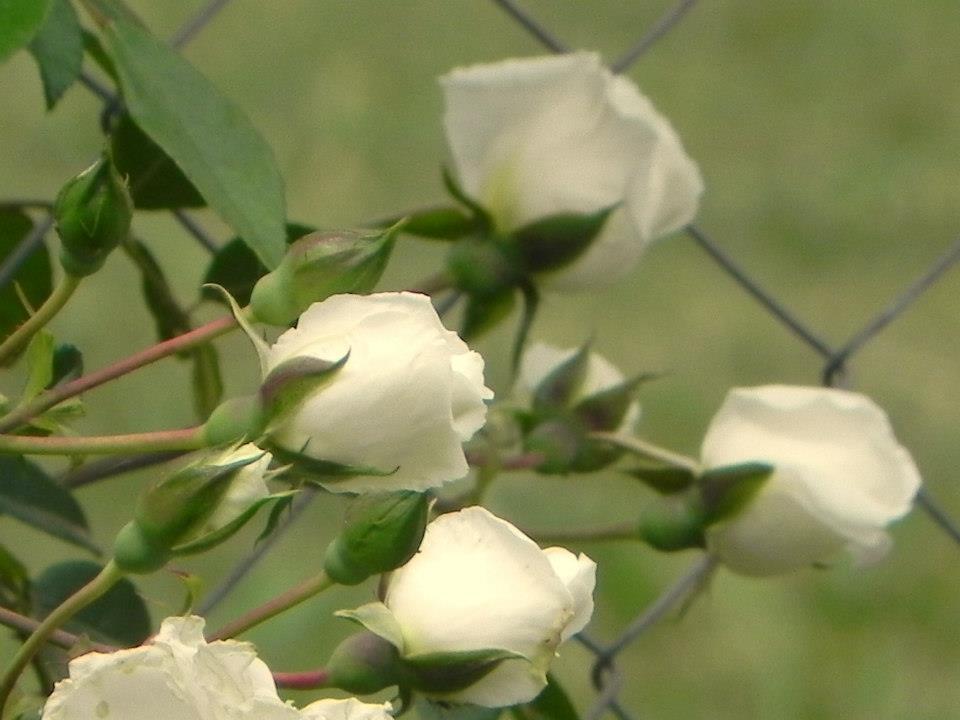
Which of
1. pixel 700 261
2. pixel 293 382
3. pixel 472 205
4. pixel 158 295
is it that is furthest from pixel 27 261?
pixel 700 261

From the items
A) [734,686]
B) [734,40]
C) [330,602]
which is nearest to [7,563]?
[330,602]

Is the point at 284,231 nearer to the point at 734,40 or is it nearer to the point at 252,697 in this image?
the point at 252,697

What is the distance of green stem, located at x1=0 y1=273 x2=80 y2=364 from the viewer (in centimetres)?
42

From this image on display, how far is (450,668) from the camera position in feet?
1.37

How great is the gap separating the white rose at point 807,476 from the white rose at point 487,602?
200 millimetres

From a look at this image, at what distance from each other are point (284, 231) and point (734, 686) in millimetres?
1113

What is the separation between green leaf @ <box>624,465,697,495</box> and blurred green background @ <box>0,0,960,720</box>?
28.1 inches

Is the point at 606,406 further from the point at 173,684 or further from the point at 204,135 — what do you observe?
the point at 173,684

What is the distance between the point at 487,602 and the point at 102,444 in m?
0.09

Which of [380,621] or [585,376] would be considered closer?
[380,621]

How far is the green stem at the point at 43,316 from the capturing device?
419 mm

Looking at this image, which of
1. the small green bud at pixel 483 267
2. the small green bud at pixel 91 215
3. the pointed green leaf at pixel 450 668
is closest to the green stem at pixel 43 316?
the small green bud at pixel 91 215

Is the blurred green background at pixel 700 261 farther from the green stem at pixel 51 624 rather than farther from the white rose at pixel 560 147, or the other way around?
the green stem at pixel 51 624

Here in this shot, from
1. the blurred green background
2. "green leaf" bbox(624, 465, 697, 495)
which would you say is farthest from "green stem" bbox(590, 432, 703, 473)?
the blurred green background
